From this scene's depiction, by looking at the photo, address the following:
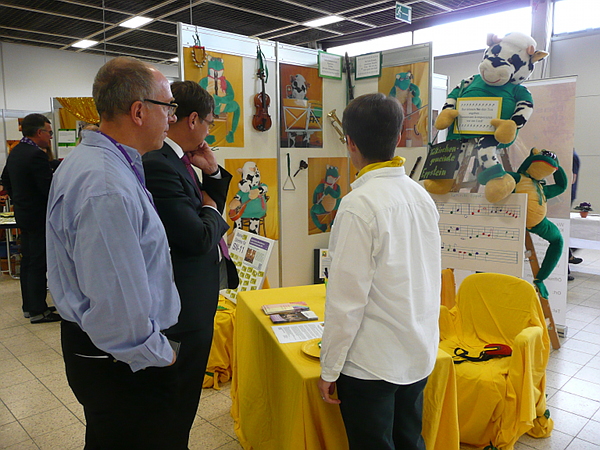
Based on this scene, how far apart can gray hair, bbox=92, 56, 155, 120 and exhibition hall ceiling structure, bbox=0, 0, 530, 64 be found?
4.78 metres

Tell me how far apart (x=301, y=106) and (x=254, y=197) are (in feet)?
2.87

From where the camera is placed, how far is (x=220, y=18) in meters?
6.91

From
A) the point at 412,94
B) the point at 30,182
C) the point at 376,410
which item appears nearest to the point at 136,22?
the point at 30,182

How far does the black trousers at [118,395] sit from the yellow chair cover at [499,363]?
1479mm

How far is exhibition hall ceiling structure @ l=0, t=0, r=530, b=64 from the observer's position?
6387mm

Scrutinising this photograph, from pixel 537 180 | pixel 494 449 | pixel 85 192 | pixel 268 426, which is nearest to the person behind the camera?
pixel 85 192

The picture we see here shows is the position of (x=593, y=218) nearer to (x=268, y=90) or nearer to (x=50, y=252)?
(x=268, y=90)

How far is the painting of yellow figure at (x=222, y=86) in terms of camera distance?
10.6ft

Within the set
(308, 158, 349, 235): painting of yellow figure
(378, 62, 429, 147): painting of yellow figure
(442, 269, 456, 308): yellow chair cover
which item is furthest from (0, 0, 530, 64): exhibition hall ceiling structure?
(442, 269, 456, 308): yellow chair cover

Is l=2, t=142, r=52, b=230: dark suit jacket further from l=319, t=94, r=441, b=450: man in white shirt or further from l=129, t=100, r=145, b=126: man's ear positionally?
l=319, t=94, r=441, b=450: man in white shirt

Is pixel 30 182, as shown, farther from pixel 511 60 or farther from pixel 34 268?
pixel 511 60

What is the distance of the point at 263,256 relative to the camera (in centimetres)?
334

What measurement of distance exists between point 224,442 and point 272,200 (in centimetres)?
196

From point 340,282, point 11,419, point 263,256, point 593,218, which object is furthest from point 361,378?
point 593,218
